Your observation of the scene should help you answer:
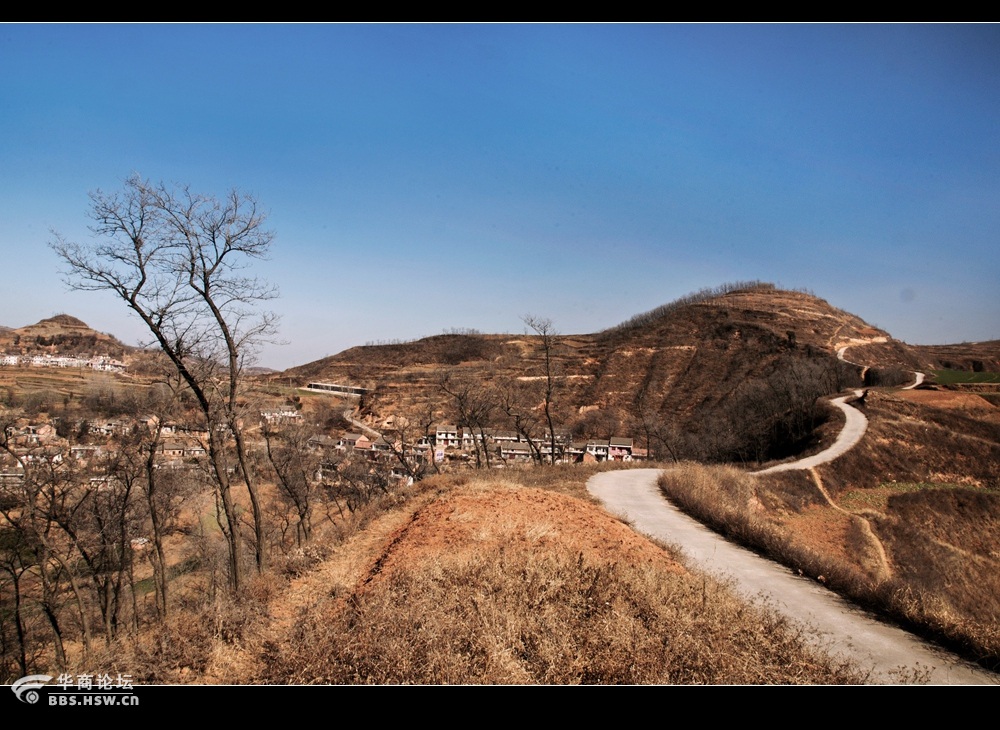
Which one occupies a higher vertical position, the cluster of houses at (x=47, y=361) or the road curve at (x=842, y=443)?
the cluster of houses at (x=47, y=361)

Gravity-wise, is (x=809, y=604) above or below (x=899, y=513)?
above

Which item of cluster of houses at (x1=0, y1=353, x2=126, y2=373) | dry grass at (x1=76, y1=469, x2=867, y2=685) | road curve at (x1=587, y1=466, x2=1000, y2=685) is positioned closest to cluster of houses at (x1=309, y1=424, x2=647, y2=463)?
cluster of houses at (x1=0, y1=353, x2=126, y2=373)

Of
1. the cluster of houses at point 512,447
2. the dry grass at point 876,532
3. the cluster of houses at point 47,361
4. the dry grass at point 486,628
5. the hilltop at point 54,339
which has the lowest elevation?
the cluster of houses at point 512,447

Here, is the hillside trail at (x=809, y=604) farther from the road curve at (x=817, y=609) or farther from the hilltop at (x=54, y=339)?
the hilltop at (x=54, y=339)

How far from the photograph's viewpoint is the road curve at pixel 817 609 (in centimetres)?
528

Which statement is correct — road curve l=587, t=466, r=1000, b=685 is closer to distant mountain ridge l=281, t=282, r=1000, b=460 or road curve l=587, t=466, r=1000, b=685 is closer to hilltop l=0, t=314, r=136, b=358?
distant mountain ridge l=281, t=282, r=1000, b=460

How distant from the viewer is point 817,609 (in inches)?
281

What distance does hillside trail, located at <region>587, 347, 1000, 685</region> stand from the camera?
17.3 ft

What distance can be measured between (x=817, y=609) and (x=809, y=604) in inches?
7.7

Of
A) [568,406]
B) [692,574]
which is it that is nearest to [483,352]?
[568,406]

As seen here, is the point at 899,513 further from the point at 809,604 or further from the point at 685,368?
the point at 685,368

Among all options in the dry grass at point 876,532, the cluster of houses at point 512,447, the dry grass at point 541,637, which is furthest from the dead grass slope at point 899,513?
the cluster of houses at point 512,447

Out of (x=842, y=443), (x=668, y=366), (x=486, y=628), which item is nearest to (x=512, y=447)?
(x=668, y=366)
